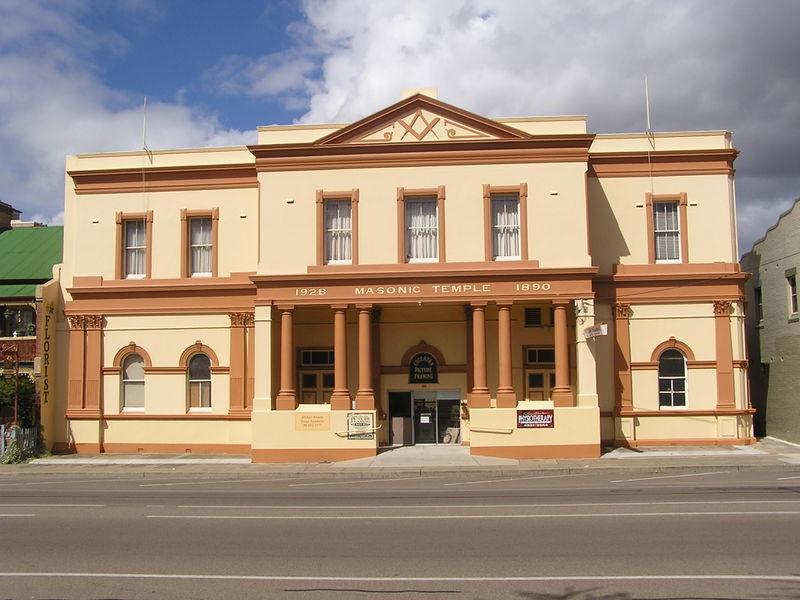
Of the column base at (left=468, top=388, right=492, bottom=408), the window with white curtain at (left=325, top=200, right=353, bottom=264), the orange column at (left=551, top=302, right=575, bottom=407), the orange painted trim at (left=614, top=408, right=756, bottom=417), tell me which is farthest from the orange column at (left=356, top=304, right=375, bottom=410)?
the orange painted trim at (left=614, top=408, right=756, bottom=417)

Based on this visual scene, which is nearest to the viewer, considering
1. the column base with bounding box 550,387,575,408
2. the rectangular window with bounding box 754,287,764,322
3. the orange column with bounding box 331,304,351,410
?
the column base with bounding box 550,387,575,408

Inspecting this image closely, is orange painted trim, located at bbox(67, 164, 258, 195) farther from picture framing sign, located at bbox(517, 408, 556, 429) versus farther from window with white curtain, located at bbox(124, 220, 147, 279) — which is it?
picture framing sign, located at bbox(517, 408, 556, 429)

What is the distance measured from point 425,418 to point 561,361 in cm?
524

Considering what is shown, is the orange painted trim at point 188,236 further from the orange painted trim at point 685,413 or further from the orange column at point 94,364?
the orange painted trim at point 685,413

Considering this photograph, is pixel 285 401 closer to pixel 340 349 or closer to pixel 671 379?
pixel 340 349

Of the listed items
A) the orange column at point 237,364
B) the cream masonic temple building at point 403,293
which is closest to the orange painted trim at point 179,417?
the cream masonic temple building at point 403,293

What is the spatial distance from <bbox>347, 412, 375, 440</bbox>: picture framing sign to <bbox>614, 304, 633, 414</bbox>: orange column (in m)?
8.06

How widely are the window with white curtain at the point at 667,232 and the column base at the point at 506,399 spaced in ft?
23.1

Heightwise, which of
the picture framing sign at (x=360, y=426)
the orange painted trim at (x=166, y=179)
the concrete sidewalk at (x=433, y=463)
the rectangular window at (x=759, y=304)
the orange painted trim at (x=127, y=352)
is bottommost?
the concrete sidewalk at (x=433, y=463)

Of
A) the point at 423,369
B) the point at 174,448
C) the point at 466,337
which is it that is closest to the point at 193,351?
the point at 174,448

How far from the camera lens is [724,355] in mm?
25172

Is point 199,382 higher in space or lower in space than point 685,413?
higher

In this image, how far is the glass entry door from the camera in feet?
85.7

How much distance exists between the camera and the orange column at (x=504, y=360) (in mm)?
23625
